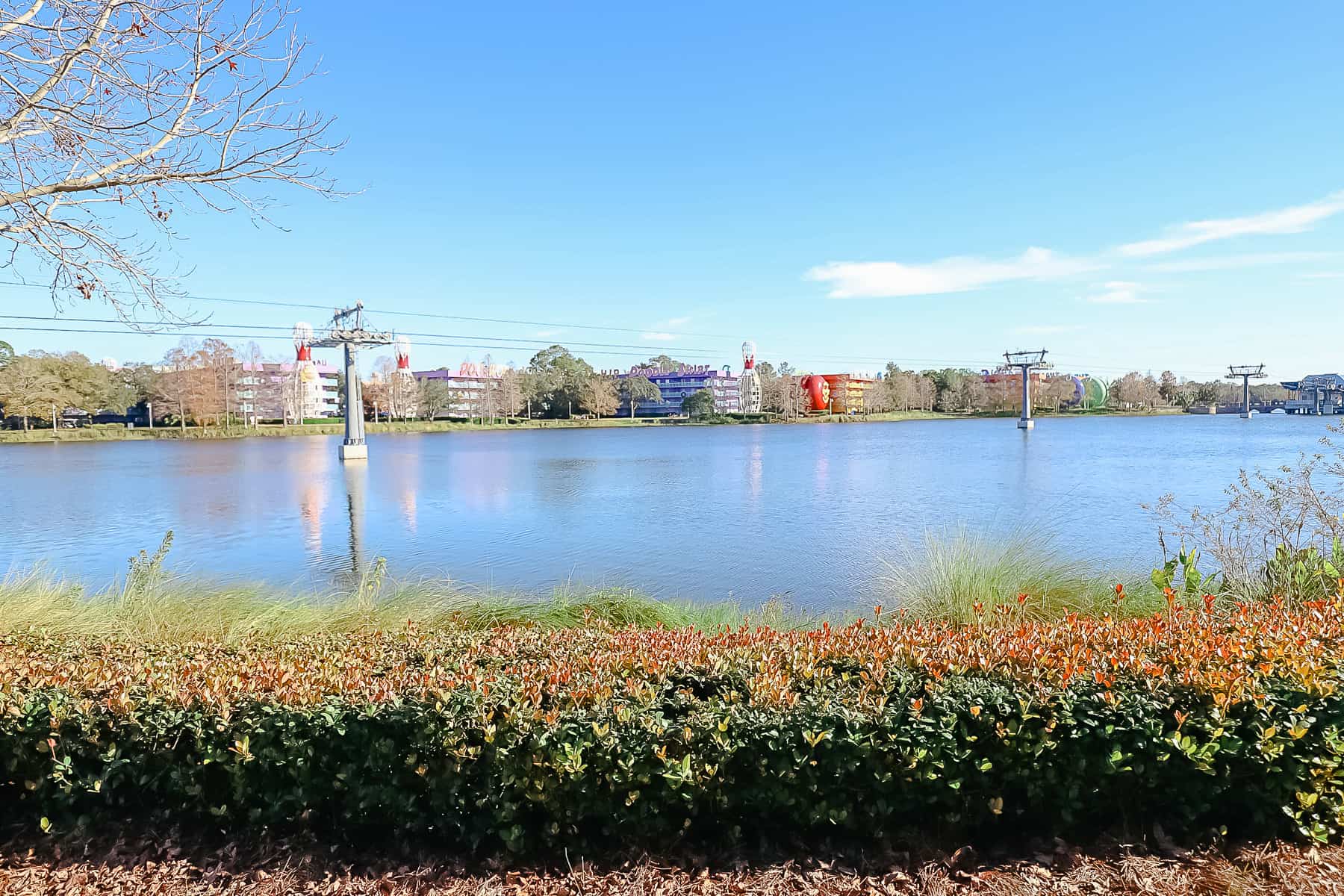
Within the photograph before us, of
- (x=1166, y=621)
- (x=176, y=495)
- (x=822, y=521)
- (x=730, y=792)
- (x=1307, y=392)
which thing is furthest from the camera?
(x=1307, y=392)

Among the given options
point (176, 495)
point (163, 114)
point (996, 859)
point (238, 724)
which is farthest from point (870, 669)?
point (176, 495)

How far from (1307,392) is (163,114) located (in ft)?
529

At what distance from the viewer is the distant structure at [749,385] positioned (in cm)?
13162

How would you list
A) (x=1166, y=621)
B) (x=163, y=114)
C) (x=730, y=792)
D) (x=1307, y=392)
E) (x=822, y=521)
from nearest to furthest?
(x=730, y=792) < (x=1166, y=621) < (x=163, y=114) < (x=822, y=521) < (x=1307, y=392)

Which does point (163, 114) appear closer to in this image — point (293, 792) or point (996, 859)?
point (293, 792)

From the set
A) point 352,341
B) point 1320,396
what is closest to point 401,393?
point 352,341

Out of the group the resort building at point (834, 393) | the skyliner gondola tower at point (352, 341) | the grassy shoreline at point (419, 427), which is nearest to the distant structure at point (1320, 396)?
the grassy shoreline at point (419, 427)

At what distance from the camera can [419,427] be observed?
75938 mm

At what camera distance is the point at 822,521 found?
13.8 meters

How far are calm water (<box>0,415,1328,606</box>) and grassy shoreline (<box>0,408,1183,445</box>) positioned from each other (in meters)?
26.7

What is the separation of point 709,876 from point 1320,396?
15243 cm

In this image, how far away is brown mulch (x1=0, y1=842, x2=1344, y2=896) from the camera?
238cm

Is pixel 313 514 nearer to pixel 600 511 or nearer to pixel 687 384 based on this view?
pixel 600 511

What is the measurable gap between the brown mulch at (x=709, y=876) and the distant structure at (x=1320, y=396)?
14128 cm
